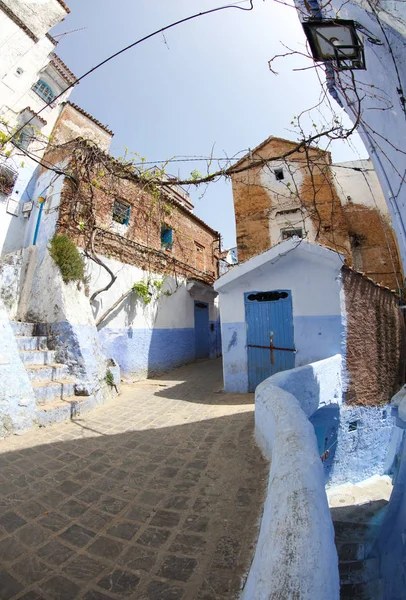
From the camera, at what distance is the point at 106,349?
773 cm

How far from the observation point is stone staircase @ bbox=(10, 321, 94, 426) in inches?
173

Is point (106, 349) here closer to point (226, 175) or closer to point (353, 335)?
point (226, 175)

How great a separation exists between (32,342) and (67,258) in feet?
7.42

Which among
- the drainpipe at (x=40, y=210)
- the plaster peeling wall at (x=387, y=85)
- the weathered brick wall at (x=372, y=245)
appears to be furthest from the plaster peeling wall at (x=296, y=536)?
the weathered brick wall at (x=372, y=245)

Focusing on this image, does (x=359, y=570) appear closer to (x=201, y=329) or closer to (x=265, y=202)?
(x=201, y=329)

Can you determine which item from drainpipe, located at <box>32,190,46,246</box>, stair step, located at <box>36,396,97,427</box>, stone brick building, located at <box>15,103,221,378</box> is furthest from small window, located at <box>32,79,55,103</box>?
stair step, located at <box>36,396,97,427</box>

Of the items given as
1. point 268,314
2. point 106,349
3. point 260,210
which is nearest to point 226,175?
point 268,314

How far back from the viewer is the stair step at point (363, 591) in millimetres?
4254

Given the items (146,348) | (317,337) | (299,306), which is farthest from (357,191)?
(146,348)

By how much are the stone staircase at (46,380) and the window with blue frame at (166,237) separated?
6543mm

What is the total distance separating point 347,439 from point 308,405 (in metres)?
2.97

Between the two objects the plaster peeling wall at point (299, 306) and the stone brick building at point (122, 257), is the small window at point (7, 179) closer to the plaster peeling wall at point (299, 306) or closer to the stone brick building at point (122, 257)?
the stone brick building at point (122, 257)

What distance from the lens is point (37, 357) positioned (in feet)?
17.4

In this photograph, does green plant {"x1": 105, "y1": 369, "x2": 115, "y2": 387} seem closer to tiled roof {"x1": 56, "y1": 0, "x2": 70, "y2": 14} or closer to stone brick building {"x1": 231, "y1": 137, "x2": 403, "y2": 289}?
stone brick building {"x1": 231, "y1": 137, "x2": 403, "y2": 289}
